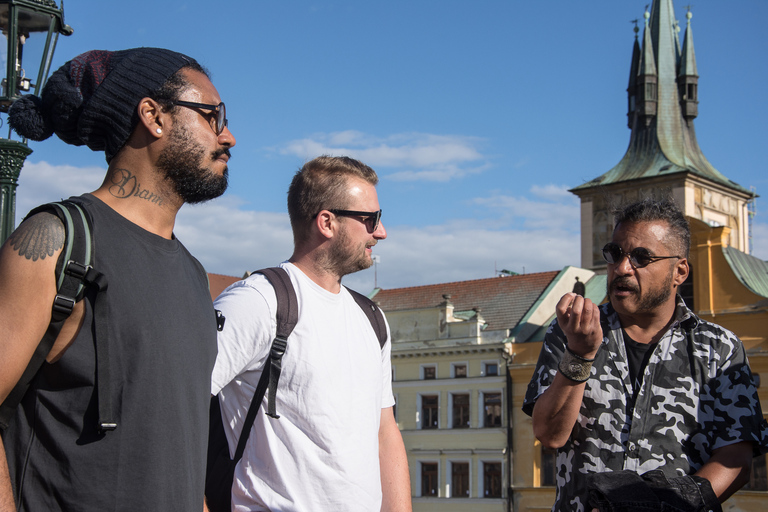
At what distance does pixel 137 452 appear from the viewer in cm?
240

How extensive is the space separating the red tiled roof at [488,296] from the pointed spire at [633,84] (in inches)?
700

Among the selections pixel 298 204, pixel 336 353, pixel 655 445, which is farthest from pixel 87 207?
pixel 655 445

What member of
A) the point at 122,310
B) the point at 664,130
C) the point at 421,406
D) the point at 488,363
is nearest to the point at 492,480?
the point at 421,406

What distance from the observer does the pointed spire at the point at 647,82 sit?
54622 millimetres

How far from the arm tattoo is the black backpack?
2 cm

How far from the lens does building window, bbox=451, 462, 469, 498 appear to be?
35844 mm

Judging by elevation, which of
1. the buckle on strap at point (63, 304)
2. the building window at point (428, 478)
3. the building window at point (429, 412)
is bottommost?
the building window at point (428, 478)

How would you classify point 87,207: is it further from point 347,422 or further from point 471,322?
point 471,322

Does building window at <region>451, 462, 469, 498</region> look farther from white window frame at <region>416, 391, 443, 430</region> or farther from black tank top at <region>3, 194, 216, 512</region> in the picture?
black tank top at <region>3, 194, 216, 512</region>

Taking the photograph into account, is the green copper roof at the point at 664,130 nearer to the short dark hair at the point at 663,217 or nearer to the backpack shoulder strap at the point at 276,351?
the short dark hair at the point at 663,217

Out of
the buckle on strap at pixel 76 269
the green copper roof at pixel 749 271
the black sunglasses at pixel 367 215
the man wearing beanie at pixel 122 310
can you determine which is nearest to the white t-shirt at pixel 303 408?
the black sunglasses at pixel 367 215

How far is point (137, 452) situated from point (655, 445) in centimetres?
234

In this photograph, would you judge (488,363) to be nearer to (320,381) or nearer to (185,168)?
(320,381)

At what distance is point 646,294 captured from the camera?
14.1 ft
